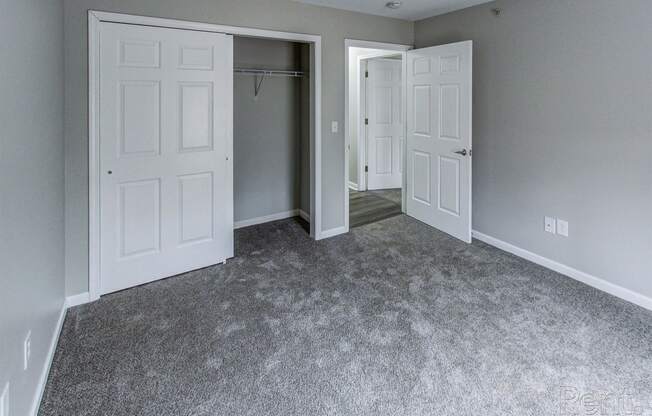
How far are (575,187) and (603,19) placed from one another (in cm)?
122

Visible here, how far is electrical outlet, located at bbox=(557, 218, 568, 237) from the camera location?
10.8ft

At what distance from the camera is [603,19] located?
2.88m


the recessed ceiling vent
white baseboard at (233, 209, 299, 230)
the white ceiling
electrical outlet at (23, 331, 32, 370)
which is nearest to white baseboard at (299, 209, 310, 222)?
white baseboard at (233, 209, 299, 230)

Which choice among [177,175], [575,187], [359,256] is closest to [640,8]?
[575,187]

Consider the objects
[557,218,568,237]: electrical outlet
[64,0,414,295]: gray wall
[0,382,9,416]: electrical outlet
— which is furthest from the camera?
[557,218,568,237]: electrical outlet

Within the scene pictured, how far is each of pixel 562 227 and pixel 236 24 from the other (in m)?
3.18

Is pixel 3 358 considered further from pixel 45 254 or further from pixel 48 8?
pixel 48 8

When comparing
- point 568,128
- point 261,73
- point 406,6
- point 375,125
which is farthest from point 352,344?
point 375,125

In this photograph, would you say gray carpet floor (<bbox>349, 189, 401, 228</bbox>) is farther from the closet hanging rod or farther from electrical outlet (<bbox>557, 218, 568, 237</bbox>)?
electrical outlet (<bbox>557, 218, 568, 237</bbox>)

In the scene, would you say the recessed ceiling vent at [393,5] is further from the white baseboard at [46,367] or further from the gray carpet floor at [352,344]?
the white baseboard at [46,367]

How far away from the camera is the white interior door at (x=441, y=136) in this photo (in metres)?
3.96

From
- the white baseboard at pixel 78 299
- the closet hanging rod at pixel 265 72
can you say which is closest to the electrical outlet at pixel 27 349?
the white baseboard at pixel 78 299

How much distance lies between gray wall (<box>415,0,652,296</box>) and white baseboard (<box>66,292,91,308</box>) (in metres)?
3.56

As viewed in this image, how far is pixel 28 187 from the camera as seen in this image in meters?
1.77
